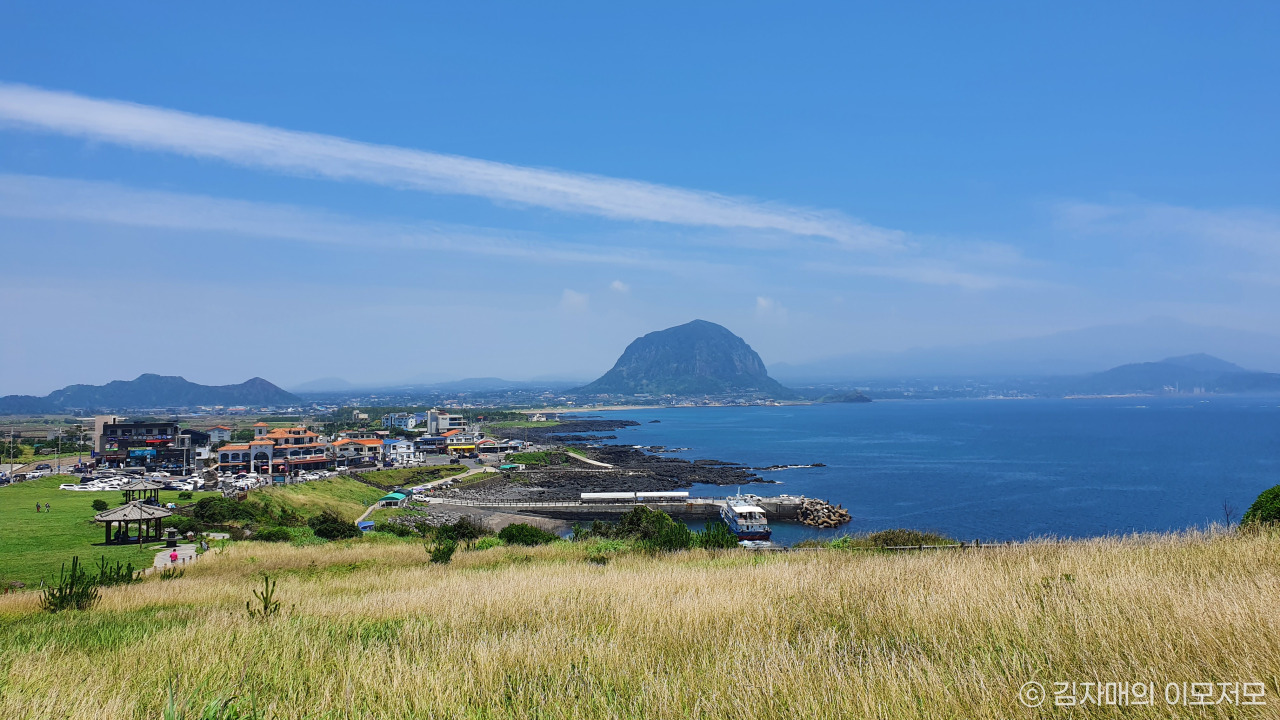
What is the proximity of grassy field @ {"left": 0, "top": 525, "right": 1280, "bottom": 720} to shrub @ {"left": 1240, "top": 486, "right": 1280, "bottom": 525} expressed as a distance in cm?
416

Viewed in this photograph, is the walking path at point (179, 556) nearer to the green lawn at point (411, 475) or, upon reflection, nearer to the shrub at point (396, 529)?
the shrub at point (396, 529)

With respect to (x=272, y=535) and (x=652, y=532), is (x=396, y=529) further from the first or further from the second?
(x=652, y=532)

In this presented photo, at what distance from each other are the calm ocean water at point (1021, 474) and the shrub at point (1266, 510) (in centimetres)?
514

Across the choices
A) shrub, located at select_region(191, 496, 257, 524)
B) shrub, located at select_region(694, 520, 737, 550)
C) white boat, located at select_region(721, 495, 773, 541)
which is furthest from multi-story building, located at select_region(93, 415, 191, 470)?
Answer: shrub, located at select_region(694, 520, 737, 550)

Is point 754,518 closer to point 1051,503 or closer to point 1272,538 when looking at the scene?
point 1051,503

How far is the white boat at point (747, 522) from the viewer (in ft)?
127

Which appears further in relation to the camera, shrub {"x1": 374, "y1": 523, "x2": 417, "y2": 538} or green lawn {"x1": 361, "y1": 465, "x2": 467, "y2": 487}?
green lawn {"x1": 361, "y1": 465, "x2": 467, "y2": 487}

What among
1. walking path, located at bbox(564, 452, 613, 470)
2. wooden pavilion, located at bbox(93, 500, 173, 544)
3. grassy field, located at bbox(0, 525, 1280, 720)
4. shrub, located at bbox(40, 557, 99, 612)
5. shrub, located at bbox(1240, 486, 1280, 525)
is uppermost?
grassy field, located at bbox(0, 525, 1280, 720)

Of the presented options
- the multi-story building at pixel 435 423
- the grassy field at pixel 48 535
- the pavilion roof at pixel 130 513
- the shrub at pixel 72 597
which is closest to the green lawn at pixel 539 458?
the multi-story building at pixel 435 423

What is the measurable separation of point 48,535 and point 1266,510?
3519 centimetres

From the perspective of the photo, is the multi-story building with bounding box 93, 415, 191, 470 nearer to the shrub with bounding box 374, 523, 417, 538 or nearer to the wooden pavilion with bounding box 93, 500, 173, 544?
the shrub with bounding box 374, 523, 417, 538

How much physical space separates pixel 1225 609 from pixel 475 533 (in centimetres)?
2531

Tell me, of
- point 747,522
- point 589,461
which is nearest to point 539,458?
point 589,461

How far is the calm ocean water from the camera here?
42875 mm
